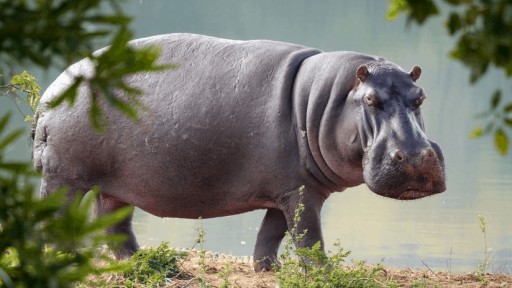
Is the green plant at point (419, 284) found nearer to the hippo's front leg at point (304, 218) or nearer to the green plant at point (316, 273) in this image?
the green plant at point (316, 273)

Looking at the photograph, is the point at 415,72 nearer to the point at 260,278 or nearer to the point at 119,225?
the point at 260,278

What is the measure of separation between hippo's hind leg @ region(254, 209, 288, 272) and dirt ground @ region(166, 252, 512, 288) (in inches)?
3.6

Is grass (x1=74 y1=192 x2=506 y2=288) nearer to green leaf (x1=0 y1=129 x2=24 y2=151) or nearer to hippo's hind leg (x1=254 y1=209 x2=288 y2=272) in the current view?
hippo's hind leg (x1=254 y1=209 x2=288 y2=272)

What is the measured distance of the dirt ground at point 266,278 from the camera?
4548 millimetres

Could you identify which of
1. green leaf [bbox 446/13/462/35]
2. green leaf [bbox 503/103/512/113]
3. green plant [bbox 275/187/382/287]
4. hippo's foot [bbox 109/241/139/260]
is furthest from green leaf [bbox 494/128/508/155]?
hippo's foot [bbox 109/241/139/260]

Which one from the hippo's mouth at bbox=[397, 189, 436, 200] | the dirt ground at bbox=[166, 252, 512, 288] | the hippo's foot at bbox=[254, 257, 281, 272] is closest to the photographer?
the hippo's mouth at bbox=[397, 189, 436, 200]

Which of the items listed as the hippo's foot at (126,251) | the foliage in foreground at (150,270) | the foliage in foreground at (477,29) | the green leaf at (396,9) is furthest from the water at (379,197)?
the hippo's foot at (126,251)

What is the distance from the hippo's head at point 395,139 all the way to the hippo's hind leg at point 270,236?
0.85m

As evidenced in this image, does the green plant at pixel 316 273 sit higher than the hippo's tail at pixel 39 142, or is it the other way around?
the hippo's tail at pixel 39 142

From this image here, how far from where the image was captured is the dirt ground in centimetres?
455

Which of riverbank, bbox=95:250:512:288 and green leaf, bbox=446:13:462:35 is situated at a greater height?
green leaf, bbox=446:13:462:35

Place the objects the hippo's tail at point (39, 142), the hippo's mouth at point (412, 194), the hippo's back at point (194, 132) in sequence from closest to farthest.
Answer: the hippo's mouth at point (412, 194) → the hippo's back at point (194, 132) → the hippo's tail at point (39, 142)

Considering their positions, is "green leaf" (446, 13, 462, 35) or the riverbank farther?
the riverbank

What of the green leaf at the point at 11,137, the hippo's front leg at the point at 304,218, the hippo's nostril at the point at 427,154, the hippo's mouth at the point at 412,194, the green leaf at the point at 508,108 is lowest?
the hippo's front leg at the point at 304,218
